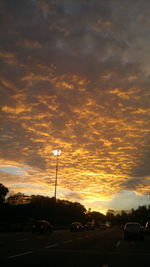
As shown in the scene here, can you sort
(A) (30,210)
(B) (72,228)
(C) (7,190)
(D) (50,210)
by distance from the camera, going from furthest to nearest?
(C) (7,190) < (D) (50,210) < (A) (30,210) < (B) (72,228)

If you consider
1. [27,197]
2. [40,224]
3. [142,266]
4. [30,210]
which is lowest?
[142,266]

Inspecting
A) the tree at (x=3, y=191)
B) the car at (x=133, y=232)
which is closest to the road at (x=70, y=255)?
the car at (x=133, y=232)

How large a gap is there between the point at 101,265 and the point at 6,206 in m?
65.6

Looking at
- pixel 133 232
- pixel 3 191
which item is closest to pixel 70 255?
pixel 133 232

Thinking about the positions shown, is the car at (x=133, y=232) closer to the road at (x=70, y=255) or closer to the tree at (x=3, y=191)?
the road at (x=70, y=255)

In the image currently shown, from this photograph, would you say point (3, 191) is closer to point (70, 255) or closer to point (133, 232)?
point (133, 232)

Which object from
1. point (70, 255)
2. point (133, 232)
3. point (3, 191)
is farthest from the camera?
point (3, 191)

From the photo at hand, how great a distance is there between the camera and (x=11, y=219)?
59.0 m

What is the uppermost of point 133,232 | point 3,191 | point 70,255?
point 3,191

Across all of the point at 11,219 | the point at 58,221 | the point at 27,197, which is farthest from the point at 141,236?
the point at 27,197

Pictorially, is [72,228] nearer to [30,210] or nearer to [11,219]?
[11,219]

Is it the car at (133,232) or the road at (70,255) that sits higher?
the car at (133,232)

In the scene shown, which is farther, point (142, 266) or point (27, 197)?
point (27, 197)

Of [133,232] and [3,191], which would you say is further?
[3,191]
